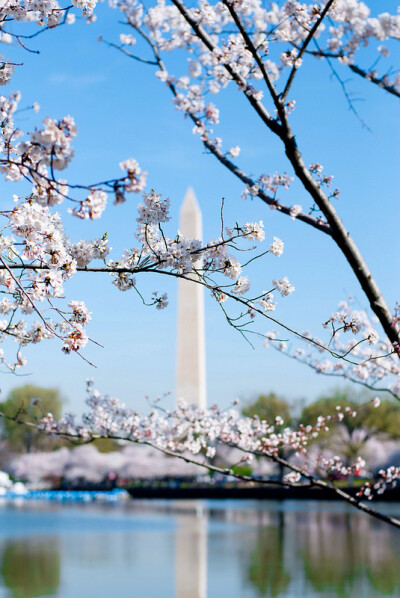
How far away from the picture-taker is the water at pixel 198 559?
9.95m

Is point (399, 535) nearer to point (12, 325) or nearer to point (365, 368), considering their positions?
point (365, 368)

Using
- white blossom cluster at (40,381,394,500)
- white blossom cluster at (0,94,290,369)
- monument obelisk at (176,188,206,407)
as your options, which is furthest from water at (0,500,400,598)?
white blossom cluster at (0,94,290,369)

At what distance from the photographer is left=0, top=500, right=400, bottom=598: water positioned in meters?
9.95

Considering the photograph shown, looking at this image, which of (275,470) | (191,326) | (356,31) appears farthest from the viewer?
(275,470)

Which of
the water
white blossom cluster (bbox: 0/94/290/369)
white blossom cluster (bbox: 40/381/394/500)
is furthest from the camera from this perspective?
the water

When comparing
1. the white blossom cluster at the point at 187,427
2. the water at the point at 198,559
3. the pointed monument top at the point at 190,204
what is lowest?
the water at the point at 198,559

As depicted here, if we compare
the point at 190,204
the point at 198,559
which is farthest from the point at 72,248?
the point at 190,204

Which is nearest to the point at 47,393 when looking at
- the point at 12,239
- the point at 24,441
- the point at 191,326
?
the point at 24,441

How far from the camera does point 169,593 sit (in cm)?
986

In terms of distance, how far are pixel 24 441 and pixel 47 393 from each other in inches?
138

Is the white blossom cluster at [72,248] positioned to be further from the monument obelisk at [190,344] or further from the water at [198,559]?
the monument obelisk at [190,344]

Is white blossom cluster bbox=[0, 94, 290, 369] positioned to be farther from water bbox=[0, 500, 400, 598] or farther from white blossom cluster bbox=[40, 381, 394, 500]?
water bbox=[0, 500, 400, 598]

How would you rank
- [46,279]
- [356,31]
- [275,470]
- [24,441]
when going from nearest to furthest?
[46,279]
[356,31]
[275,470]
[24,441]

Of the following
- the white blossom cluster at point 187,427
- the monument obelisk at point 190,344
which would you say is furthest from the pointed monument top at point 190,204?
the white blossom cluster at point 187,427
